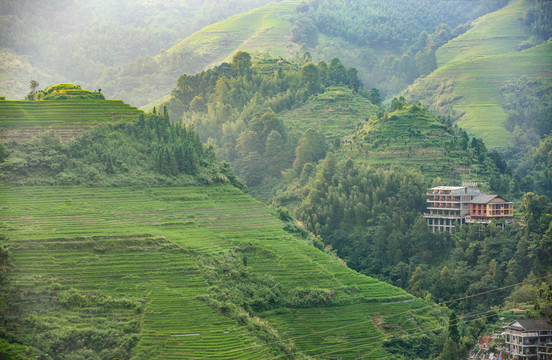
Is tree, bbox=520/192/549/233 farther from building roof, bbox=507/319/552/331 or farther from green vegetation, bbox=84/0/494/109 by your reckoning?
green vegetation, bbox=84/0/494/109

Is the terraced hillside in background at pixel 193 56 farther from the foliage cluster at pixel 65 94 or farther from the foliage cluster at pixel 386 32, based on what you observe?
the foliage cluster at pixel 65 94

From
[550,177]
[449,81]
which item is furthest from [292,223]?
[449,81]

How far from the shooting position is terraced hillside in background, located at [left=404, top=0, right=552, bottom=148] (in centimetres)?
6594

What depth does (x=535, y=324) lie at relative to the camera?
29.1m

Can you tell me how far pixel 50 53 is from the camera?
83.7 meters

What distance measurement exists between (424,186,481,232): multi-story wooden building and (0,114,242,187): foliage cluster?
32.1 ft

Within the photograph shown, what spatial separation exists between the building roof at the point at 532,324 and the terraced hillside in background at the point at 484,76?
32.6 metres

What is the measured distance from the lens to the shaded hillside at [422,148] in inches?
1869

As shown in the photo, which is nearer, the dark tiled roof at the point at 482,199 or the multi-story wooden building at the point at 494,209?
the multi-story wooden building at the point at 494,209

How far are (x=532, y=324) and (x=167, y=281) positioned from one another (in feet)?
40.9

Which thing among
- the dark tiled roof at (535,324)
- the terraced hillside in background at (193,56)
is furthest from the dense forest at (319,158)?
the dark tiled roof at (535,324)

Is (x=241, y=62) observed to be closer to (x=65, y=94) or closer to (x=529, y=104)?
(x=529, y=104)

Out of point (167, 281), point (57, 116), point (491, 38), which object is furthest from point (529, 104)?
point (167, 281)

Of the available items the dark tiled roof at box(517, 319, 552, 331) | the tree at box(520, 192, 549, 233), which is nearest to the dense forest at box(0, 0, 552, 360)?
the tree at box(520, 192, 549, 233)
